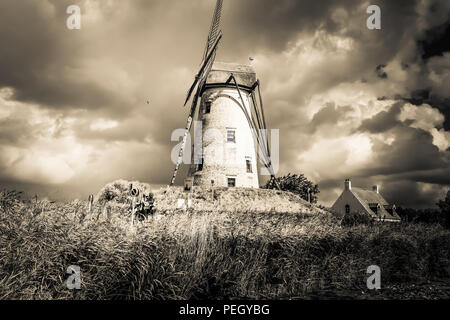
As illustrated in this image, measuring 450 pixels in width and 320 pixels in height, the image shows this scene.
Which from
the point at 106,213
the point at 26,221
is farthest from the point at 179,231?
the point at 26,221

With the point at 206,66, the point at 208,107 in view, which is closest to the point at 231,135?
the point at 208,107

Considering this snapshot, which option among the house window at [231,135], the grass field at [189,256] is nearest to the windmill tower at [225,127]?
the house window at [231,135]

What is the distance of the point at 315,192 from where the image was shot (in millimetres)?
44688

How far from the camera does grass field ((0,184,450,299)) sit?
5.66 metres

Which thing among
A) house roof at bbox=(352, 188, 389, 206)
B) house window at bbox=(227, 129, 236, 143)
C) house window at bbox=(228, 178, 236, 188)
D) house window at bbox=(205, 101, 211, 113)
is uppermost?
house window at bbox=(205, 101, 211, 113)

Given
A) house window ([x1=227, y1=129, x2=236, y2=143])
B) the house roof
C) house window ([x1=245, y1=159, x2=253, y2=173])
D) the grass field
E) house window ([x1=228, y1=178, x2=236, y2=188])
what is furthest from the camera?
the house roof

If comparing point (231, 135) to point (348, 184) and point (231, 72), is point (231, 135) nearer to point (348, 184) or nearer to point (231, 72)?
point (231, 72)

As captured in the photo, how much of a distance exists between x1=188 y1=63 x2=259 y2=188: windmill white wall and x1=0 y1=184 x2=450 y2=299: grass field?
1548 centimetres

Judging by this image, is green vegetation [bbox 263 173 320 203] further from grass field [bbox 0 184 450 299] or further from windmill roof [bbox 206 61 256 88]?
grass field [bbox 0 184 450 299]

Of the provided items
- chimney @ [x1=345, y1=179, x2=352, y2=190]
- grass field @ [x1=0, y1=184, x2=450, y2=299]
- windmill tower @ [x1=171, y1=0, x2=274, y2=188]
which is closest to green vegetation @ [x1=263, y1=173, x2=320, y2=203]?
chimney @ [x1=345, y1=179, x2=352, y2=190]

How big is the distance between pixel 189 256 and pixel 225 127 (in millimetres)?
20017

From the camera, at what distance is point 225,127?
2631cm
